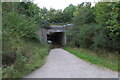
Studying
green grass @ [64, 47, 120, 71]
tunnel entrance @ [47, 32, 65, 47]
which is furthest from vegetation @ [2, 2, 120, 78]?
tunnel entrance @ [47, 32, 65, 47]

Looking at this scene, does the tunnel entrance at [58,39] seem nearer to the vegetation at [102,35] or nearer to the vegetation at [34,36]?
the vegetation at [34,36]

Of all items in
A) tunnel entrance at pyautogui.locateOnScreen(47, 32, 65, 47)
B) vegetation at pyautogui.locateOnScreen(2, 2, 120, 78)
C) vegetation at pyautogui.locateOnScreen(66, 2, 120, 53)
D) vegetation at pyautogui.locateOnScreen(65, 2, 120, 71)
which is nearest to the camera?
vegetation at pyautogui.locateOnScreen(2, 2, 120, 78)

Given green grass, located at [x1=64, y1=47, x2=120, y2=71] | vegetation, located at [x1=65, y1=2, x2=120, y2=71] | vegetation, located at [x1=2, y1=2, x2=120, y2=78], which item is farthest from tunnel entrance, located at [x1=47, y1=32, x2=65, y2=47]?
green grass, located at [x1=64, y1=47, x2=120, y2=71]

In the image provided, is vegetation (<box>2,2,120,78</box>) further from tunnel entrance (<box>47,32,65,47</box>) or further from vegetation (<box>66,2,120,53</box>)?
tunnel entrance (<box>47,32,65,47</box>)

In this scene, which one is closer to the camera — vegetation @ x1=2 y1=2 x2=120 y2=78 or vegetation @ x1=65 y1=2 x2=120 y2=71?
vegetation @ x1=2 y1=2 x2=120 y2=78

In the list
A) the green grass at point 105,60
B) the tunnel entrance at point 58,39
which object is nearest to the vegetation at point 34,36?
the green grass at point 105,60

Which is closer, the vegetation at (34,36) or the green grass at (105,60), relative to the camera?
the vegetation at (34,36)

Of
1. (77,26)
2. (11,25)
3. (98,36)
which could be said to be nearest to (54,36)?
(77,26)

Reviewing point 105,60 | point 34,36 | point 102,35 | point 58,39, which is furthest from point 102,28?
point 58,39

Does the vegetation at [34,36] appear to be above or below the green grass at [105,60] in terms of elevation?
above

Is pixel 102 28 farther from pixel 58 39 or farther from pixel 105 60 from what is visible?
pixel 58 39

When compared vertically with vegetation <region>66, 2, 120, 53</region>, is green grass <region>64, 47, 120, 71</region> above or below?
below

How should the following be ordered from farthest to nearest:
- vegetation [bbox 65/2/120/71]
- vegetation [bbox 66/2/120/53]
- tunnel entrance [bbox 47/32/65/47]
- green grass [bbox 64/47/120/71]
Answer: tunnel entrance [bbox 47/32/65/47] < vegetation [bbox 66/2/120/53] < vegetation [bbox 65/2/120/71] < green grass [bbox 64/47/120/71]

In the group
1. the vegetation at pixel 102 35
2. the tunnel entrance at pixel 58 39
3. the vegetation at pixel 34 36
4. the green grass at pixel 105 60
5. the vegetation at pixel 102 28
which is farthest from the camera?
the tunnel entrance at pixel 58 39
